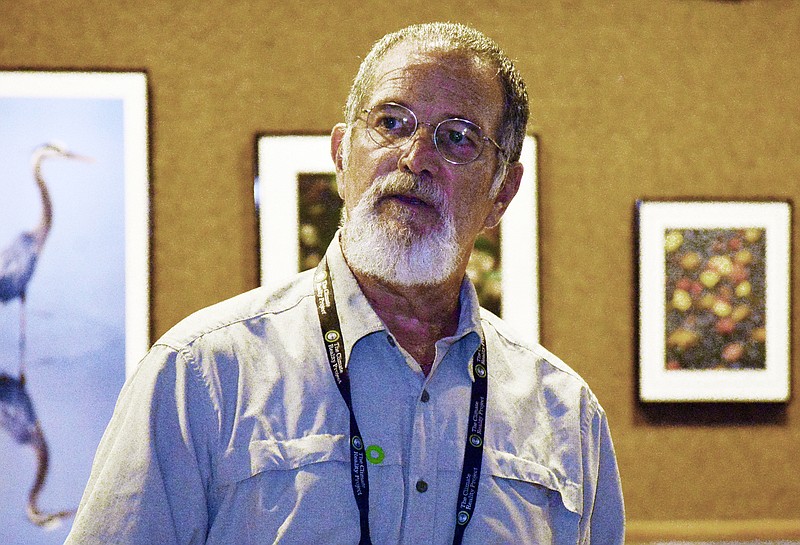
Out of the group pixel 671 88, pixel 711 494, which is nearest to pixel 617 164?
pixel 671 88

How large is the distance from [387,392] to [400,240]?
0.28 metres

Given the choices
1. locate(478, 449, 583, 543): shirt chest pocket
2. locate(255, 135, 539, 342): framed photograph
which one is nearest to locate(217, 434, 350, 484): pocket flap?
locate(478, 449, 583, 543): shirt chest pocket

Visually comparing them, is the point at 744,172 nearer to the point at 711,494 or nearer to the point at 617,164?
the point at 617,164

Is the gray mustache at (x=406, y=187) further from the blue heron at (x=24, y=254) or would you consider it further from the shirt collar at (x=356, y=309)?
the blue heron at (x=24, y=254)

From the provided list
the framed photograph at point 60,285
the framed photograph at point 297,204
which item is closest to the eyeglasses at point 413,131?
the framed photograph at point 297,204

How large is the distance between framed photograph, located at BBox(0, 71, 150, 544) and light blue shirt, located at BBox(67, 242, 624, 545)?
137 cm

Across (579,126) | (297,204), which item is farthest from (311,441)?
(579,126)

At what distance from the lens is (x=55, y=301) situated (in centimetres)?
261

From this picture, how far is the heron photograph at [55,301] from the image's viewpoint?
259cm

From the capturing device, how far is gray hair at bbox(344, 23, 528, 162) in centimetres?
149

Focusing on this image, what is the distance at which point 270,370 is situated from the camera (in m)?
1.31

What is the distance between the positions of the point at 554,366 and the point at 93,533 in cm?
89

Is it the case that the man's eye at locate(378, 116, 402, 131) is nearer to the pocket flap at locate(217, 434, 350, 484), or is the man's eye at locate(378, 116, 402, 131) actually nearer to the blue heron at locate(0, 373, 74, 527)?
the pocket flap at locate(217, 434, 350, 484)

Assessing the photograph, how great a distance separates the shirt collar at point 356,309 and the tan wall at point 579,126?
4.06 feet
